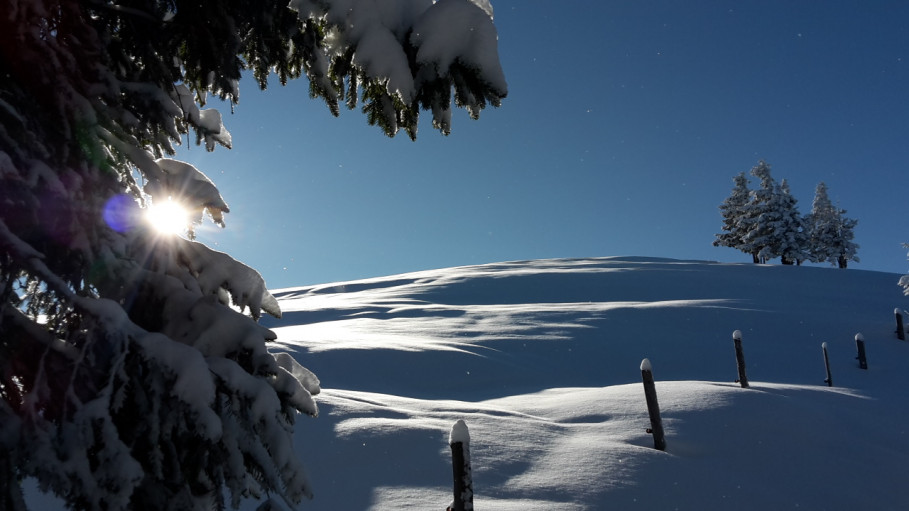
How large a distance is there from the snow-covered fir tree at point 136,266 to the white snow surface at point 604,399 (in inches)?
144

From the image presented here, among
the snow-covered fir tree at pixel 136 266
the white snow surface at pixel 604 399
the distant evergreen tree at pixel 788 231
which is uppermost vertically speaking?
the distant evergreen tree at pixel 788 231

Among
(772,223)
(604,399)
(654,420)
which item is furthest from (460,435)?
(772,223)

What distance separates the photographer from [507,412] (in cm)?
929

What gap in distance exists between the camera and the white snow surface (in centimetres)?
623

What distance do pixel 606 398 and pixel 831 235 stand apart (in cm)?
5458

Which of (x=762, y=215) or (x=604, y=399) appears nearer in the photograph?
(x=604, y=399)

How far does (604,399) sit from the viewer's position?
33.3 ft

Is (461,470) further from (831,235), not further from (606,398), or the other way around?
(831,235)

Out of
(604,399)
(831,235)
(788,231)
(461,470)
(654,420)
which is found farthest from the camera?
(831,235)

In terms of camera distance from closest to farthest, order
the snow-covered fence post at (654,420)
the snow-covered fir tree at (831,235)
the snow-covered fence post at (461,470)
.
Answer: the snow-covered fence post at (461,470) < the snow-covered fence post at (654,420) < the snow-covered fir tree at (831,235)

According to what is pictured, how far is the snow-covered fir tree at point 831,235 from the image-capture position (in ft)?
174

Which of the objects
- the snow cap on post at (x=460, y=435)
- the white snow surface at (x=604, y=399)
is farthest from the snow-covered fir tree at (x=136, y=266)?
the white snow surface at (x=604, y=399)

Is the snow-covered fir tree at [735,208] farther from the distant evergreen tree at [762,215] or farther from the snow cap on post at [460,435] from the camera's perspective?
the snow cap on post at [460,435]

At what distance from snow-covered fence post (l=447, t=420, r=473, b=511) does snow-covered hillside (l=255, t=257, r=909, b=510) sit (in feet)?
3.94
